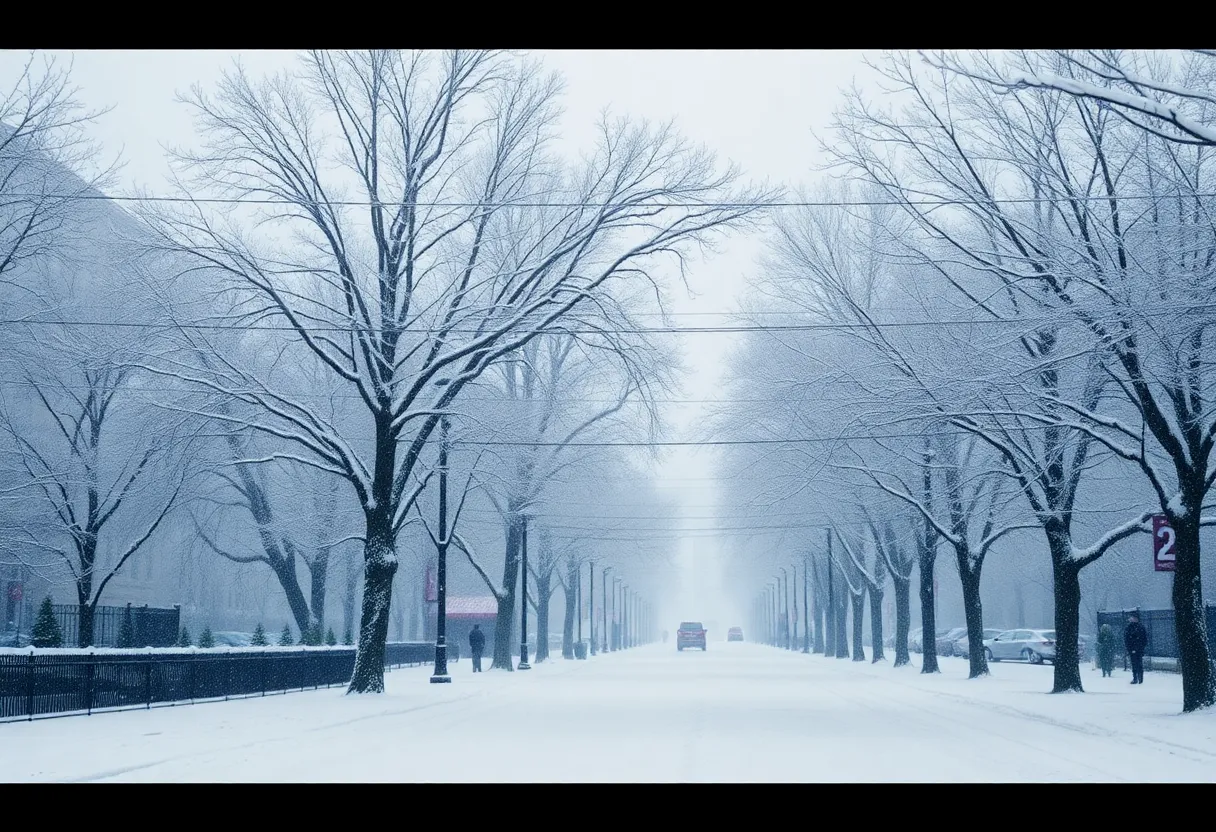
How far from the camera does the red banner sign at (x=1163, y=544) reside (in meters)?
24.6

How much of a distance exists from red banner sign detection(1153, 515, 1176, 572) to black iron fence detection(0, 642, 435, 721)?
18433 mm

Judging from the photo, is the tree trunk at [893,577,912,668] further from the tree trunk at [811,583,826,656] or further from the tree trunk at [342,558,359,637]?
the tree trunk at [811,583,826,656]

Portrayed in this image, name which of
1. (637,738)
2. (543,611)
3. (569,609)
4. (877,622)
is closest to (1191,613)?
(637,738)

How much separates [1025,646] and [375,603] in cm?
3575

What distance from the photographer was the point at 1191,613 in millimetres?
23969

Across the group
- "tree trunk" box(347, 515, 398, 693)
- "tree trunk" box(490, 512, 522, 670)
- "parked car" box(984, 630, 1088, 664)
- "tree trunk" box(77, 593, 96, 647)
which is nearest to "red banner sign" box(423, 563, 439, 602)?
"tree trunk" box(490, 512, 522, 670)

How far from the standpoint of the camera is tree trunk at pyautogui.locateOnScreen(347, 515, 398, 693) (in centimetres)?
3084

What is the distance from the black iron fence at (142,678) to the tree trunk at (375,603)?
2.15m

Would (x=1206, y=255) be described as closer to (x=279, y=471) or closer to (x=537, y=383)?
(x=537, y=383)

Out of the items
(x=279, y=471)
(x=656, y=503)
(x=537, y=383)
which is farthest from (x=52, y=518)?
Result: (x=656, y=503)

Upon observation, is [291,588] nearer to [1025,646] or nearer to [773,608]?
[1025,646]

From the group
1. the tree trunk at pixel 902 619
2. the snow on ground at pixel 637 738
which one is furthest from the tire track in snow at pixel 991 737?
the tree trunk at pixel 902 619

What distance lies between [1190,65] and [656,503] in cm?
6331

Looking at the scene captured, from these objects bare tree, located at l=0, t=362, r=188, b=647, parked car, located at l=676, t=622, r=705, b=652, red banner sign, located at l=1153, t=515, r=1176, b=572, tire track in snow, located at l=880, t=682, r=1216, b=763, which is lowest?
parked car, located at l=676, t=622, r=705, b=652
